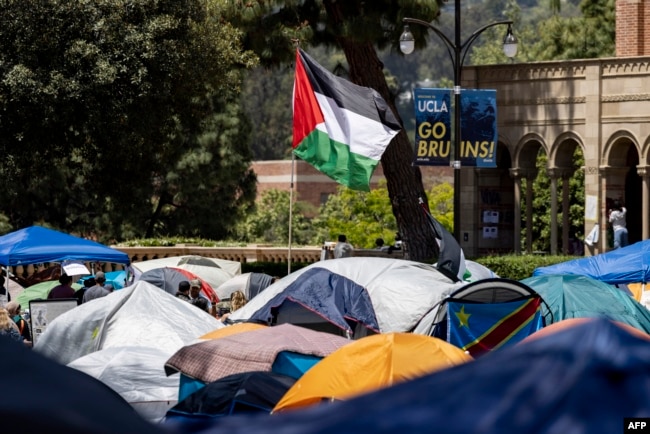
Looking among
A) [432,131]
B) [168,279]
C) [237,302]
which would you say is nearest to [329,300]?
[237,302]

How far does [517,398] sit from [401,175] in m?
26.8

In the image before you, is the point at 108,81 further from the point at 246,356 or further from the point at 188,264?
the point at 246,356

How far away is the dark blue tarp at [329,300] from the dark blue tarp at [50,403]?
47.9 ft

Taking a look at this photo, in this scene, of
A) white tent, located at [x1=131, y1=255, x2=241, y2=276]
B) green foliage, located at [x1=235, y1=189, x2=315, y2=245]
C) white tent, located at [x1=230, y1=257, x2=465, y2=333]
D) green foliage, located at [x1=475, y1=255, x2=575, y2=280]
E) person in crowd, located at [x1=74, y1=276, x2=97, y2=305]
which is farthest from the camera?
green foliage, located at [x1=235, y1=189, x2=315, y2=245]

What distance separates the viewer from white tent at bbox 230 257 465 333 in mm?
17359

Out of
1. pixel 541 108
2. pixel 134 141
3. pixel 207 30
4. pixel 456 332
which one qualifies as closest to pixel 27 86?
pixel 134 141

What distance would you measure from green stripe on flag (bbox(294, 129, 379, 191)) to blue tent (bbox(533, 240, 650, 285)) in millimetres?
3602

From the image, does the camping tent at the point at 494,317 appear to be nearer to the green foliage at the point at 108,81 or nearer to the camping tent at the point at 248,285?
the camping tent at the point at 248,285

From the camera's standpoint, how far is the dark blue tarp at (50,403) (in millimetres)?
1817

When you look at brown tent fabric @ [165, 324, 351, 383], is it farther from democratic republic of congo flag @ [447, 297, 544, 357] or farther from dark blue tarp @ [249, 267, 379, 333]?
dark blue tarp @ [249, 267, 379, 333]

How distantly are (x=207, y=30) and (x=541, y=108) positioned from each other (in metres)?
9.78

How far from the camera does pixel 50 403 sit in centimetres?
186

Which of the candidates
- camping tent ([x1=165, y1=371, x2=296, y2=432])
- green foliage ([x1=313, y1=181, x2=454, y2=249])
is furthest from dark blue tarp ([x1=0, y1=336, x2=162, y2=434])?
green foliage ([x1=313, y1=181, x2=454, y2=249])

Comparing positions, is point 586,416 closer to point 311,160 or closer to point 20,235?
point 311,160
